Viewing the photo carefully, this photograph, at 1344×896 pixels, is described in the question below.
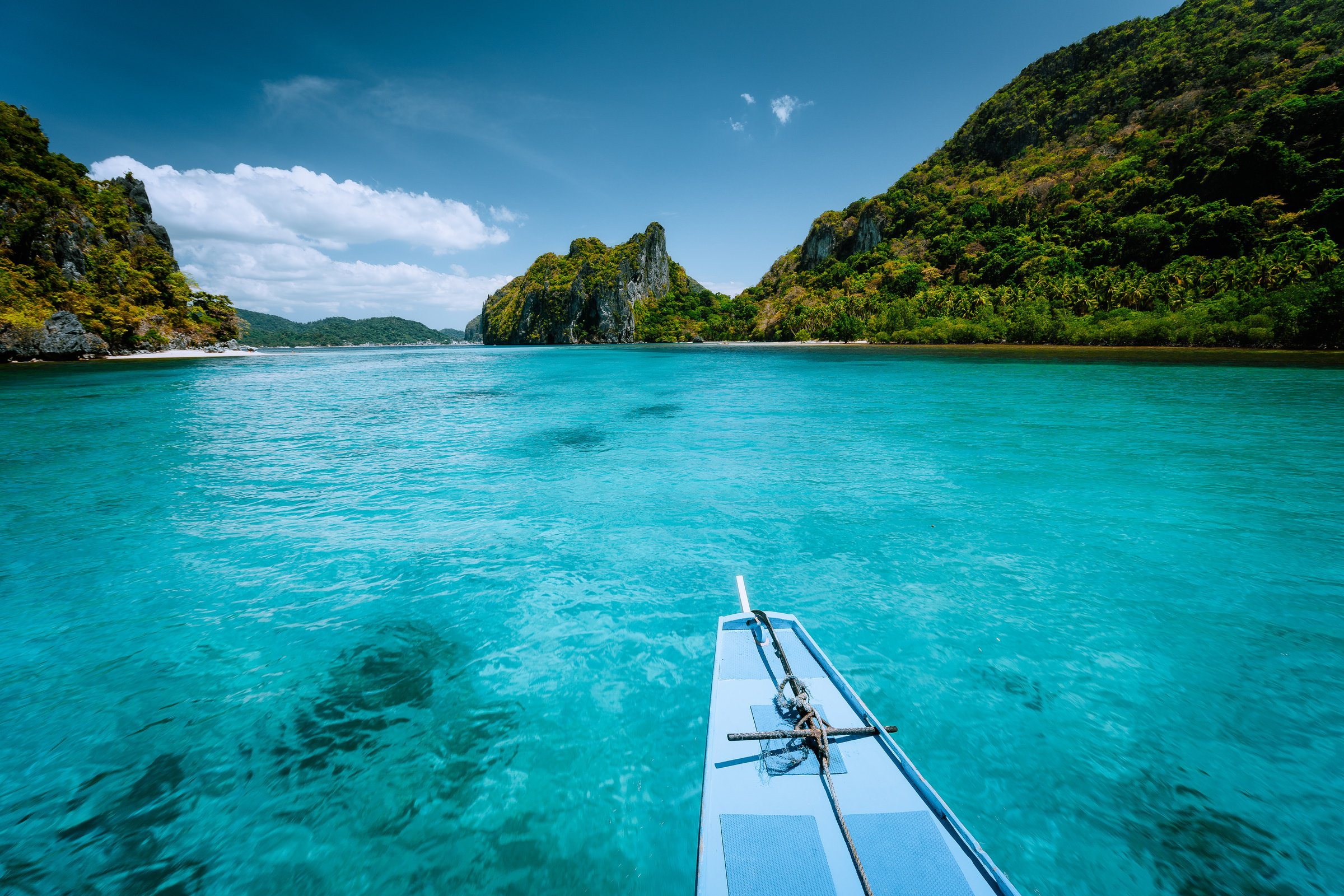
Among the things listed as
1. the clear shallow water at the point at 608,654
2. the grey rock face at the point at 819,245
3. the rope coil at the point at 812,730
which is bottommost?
the clear shallow water at the point at 608,654

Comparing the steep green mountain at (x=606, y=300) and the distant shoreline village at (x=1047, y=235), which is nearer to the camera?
the distant shoreline village at (x=1047, y=235)

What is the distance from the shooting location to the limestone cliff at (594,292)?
169 m

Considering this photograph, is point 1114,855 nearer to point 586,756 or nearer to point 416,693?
point 586,756

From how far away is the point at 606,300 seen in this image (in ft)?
552

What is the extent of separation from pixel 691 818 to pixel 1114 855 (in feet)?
13.1

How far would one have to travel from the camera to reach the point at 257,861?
14.6 feet

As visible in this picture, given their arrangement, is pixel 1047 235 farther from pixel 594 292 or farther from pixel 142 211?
pixel 142 211

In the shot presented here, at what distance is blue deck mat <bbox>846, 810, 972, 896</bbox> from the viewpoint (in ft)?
10.3

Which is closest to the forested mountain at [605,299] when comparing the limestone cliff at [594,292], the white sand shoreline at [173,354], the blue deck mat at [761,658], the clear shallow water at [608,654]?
the limestone cliff at [594,292]

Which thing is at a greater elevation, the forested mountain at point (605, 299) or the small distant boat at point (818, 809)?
the forested mountain at point (605, 299)

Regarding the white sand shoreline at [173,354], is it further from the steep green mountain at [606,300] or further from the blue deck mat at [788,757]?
the blue deck mat at [788,757]

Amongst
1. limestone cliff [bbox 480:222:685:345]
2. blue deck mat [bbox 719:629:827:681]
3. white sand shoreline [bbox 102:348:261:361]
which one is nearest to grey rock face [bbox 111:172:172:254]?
white sand shoreline [bbox 102:348:261:361]

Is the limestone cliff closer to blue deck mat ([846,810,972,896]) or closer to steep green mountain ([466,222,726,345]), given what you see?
steep green mountain ([466,222,726,345])

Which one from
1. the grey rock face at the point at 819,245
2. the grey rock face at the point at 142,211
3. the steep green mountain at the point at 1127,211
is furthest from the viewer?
the grey rock face at the point at 819,245
